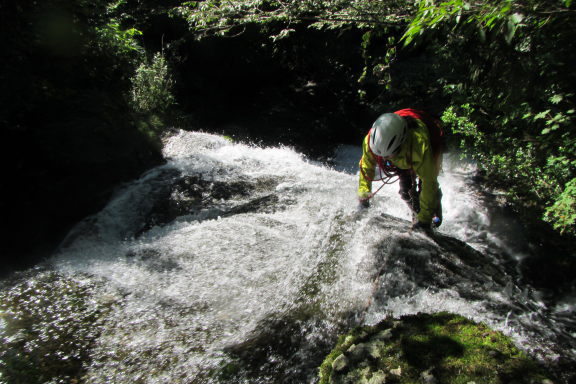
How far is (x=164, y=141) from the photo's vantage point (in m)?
7.91

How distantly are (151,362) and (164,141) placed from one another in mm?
5920

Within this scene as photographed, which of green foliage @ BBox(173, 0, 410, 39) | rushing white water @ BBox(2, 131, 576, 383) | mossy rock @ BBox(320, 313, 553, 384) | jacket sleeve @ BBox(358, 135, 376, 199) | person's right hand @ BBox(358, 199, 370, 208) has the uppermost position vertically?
green foliage @ BBox(173, 0, 410, 39)

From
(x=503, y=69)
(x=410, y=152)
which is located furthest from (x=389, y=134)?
(x=503, y=69)

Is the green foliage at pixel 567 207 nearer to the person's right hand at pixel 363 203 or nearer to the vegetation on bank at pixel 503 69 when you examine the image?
the vegetation on bank at pixel 503 69

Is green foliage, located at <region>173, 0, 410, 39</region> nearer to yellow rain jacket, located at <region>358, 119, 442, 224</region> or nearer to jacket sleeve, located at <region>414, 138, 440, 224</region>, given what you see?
yellow rain jacket, located at <region>358, 119, 442, 224</region>

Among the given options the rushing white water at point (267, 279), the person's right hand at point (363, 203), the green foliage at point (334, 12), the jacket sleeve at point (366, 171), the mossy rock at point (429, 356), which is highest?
the green foliage at point (334, 12)

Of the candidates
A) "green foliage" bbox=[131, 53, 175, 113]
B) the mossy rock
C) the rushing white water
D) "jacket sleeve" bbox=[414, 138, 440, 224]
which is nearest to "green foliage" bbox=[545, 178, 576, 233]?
the rushing white water

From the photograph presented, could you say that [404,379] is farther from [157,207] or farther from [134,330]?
[157,207]

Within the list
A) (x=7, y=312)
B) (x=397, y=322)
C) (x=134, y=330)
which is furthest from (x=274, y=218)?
(x=7, y=312)

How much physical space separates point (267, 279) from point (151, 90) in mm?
Result: 6725

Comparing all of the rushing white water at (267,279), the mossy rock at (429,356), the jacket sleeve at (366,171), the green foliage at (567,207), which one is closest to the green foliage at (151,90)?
the rushing white water at (267,279)

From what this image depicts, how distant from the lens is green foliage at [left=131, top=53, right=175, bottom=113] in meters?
8.46

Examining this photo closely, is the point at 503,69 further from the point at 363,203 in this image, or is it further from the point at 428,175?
the point at 363,203

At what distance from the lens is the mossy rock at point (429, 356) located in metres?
1.97
